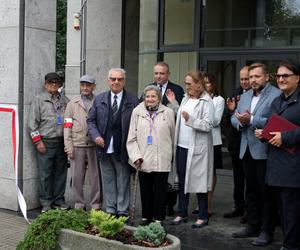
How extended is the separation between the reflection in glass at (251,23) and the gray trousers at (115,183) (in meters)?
5.41

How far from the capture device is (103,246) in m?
4.27

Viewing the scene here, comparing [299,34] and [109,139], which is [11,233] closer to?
[109,139]

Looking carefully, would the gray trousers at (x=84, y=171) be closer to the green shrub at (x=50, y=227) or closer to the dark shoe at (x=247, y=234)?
the green shrub at (x=50, y=227)

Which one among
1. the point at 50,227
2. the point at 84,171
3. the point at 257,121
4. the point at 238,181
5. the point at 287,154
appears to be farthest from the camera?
the point at 84,171

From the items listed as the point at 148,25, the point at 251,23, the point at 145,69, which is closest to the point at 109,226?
the point at 145,69

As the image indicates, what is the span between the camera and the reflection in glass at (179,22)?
36.7 ft

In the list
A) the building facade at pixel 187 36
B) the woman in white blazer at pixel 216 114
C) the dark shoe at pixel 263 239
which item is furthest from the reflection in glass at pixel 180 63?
the dark shoe at pixel 263 239

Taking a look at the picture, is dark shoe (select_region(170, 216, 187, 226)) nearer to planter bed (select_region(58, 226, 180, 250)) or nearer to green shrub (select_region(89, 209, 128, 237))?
planter bed (select_region(58, 226, 180, 250))

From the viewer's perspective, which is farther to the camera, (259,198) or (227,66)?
(227,66)

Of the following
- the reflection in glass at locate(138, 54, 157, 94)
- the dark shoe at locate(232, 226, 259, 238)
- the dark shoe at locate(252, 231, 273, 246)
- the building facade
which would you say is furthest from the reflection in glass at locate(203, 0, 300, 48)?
the dark shoe at locate(252, 231, 273, 246)

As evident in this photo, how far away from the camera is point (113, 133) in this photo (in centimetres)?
618

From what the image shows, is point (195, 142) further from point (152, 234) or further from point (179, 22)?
point (179, 22)

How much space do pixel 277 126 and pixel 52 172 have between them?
134 inches

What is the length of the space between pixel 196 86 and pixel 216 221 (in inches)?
73.0
